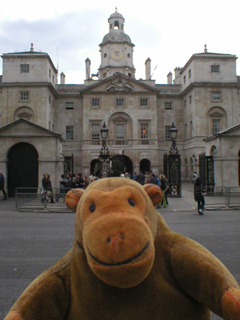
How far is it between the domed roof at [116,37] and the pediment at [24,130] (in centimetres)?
3375

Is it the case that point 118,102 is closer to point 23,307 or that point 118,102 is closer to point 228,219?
point 228,219

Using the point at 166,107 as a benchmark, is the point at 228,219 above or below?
below

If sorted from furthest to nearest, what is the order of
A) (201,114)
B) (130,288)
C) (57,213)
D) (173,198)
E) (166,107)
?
(166,107), (201,114), (173,198), (57,213), (130,288)

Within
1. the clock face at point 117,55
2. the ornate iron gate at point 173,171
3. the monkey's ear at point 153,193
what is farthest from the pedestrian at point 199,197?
the clock face at point 117,55

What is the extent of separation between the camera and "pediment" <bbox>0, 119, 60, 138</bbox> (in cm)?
1852

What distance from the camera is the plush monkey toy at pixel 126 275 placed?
1.47 meters

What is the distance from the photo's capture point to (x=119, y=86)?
3862cm

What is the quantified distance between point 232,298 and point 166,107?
41773 millimetres

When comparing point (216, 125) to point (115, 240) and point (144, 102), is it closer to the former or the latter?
point (144, 102)

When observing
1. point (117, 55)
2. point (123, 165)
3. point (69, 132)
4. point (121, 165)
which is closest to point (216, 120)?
point (123, 165)

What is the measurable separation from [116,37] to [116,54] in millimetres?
2930

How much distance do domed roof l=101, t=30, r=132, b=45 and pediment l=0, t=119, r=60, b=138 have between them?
3375 centimetres

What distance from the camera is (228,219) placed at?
1055cm

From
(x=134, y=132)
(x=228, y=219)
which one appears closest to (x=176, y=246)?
(x=228, y=219)
